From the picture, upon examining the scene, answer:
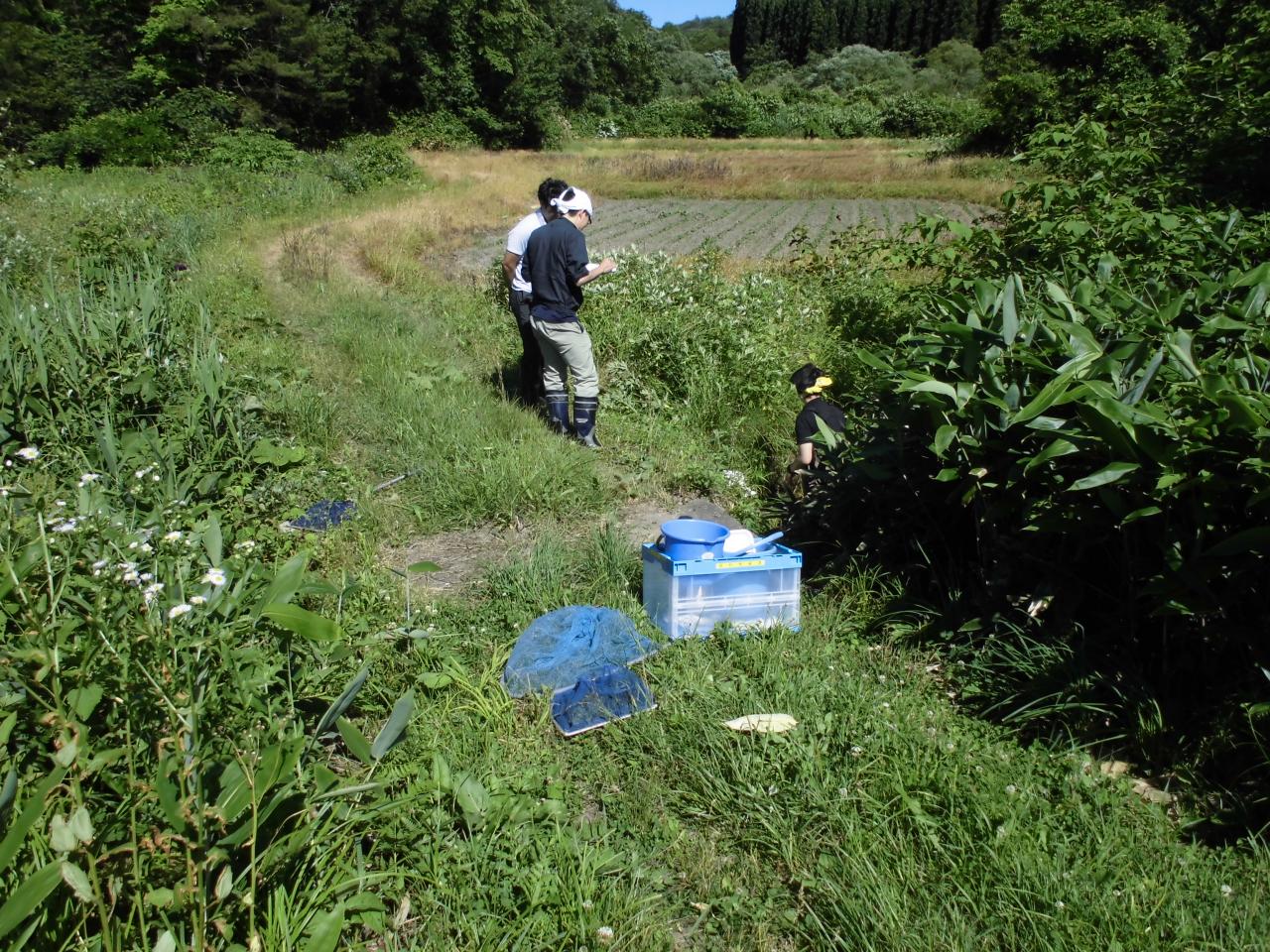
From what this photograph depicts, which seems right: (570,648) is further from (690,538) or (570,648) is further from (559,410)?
(559,410)

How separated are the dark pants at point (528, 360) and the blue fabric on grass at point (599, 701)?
3774mm

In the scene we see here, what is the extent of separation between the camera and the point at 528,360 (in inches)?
279

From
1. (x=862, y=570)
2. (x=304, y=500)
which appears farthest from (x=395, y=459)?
(x=862, y=570)

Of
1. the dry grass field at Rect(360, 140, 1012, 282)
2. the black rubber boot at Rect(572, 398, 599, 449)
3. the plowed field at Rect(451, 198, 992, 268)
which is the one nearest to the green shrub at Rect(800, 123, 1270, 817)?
the black rubber boot at Rect(572, 398, 599, 449)

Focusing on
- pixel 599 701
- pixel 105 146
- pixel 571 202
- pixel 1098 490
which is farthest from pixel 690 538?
pixel 105 146

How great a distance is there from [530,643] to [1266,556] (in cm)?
255

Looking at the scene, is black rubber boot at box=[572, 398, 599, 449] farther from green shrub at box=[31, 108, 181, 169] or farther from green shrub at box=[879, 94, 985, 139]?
green shrub at box=[879, 94, 985, 139]

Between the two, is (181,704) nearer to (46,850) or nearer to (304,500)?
(46,850)

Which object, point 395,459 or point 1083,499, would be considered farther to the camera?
point 395,459

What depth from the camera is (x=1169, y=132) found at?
6.67 m

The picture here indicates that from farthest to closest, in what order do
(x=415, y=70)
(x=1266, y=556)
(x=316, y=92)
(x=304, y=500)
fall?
(x=415, y=70) → (x=316, y=92) → (x=304, y=500) → (x=1266, y=556)

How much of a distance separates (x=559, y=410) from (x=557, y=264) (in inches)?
42.1

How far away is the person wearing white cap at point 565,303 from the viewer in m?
5.96

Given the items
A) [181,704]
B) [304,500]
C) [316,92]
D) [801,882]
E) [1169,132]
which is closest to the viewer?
[181,704]
